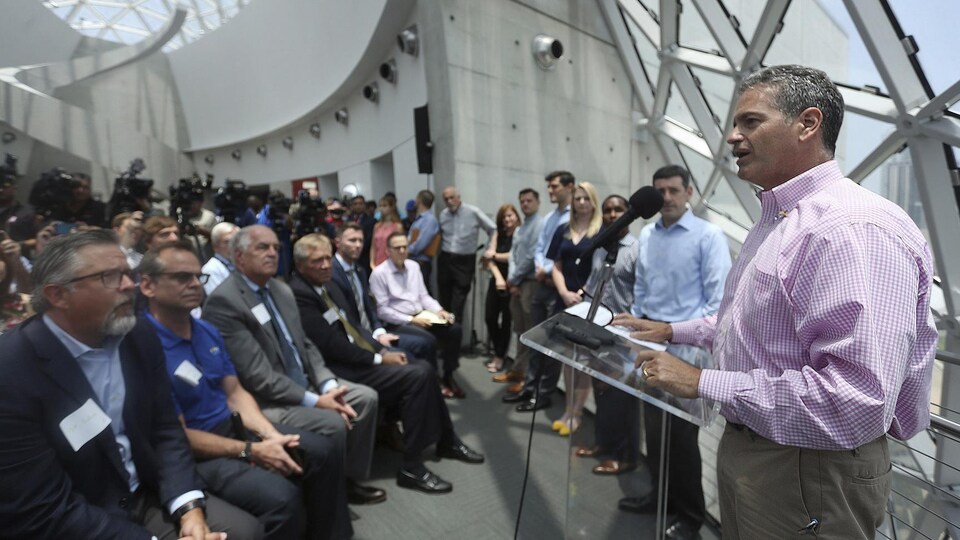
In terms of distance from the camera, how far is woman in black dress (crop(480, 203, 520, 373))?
15.5 ft

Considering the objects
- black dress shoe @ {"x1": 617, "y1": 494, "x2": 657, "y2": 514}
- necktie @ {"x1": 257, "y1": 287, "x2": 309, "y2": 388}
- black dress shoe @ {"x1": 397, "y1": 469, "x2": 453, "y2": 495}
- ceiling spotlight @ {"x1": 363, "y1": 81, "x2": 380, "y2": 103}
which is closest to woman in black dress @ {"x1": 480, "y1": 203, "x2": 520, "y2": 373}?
black dress shoe @ {"x1": 397, "y1": 469, "x2": 453, "y2": 495}

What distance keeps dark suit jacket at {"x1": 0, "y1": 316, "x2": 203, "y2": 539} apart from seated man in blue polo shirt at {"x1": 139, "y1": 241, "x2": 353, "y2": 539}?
24cm

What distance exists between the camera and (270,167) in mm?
11047

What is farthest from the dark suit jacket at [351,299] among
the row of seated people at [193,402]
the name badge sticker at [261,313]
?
the name badge sticker at [261,313]

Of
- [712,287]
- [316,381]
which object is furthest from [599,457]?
[316,381]

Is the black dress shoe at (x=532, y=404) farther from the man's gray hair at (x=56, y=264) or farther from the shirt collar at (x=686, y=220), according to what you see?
the man's gray hair at (x=56, y=264)

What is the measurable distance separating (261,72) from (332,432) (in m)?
10.4

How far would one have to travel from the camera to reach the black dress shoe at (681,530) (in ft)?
6.31

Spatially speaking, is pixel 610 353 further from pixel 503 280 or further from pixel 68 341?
pixel 503 280

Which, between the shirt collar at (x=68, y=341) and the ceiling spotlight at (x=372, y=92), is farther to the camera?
the ceiling spotlight at (x=372, y=92)

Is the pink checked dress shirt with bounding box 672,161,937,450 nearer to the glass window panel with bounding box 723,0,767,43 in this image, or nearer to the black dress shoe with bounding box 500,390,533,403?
the black dress shoe with bounding box 500,390,533,403

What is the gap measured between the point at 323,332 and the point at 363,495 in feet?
3.35

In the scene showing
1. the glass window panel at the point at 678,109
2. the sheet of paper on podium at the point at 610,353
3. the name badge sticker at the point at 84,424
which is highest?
the glass window panel at the point at 678,109

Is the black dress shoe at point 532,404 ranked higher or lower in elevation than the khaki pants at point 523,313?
lower
